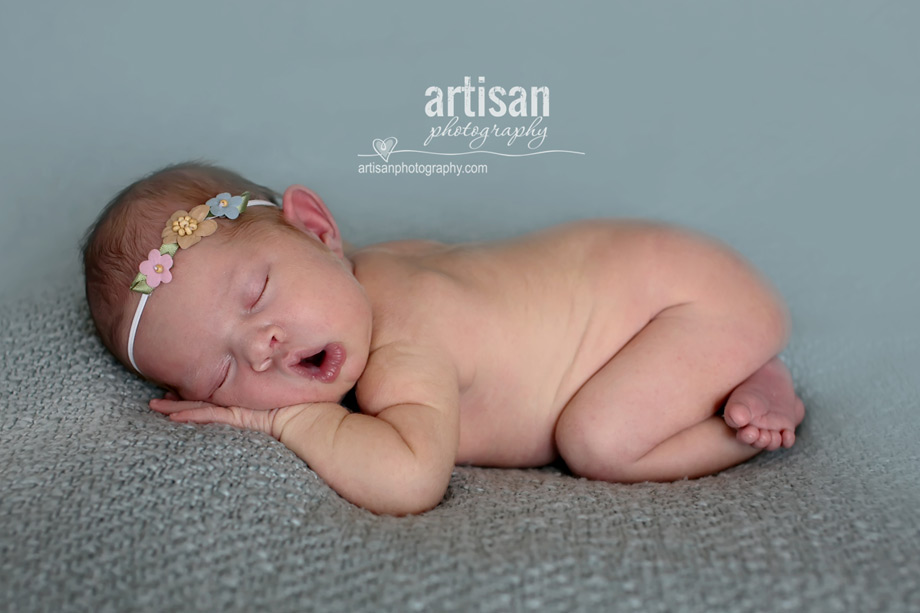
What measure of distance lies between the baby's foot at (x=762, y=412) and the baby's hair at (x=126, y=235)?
29.9 inches

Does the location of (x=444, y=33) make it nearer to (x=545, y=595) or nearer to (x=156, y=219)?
(x=156, y=219)

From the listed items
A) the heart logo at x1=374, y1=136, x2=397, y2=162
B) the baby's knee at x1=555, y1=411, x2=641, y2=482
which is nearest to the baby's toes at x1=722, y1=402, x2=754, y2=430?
the baby's knee at x1=555, y1=411, x2=641, y2=482

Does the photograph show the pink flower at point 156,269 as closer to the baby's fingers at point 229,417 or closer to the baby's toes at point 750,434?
the baby's fingers at point 229,417

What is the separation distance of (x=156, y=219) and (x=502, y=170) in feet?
3.47

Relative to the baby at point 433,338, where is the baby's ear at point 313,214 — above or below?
above

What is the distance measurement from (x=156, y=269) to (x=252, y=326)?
0.52ft

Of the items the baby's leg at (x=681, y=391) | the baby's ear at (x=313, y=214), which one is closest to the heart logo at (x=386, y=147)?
the baby's ear at (x=313, y=214)

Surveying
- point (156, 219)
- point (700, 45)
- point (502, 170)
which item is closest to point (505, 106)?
point (502, 170)

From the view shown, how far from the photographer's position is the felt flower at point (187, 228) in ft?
3.95

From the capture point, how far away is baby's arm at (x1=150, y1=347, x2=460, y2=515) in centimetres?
111

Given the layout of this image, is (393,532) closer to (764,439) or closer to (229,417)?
(229,417)

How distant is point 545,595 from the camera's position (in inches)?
33.8

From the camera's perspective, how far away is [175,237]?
1203 millimetres

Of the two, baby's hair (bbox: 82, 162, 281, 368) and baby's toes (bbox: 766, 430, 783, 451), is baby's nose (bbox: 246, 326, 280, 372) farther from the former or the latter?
baby's toes (bbox: 766, 430, 783, 451)
